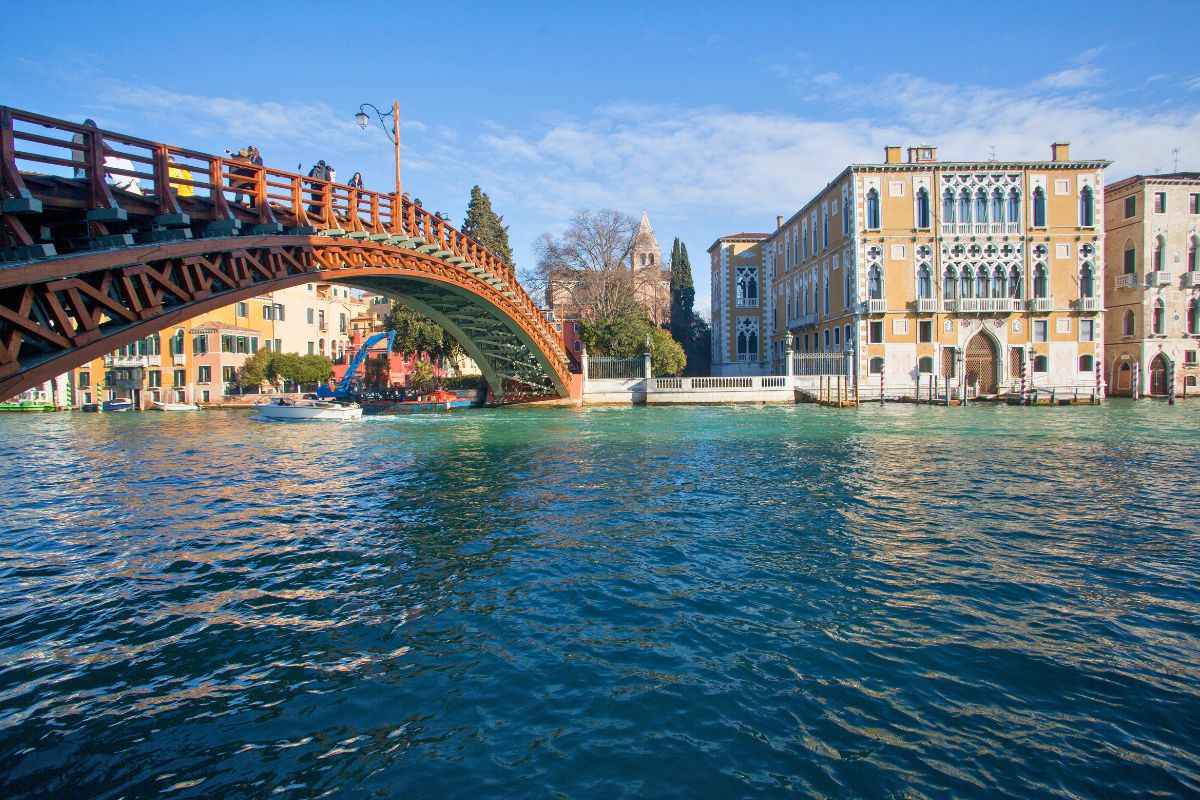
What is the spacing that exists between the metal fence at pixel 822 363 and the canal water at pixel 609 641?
23.5m

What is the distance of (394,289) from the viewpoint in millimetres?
22891

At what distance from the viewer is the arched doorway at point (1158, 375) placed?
3575cm

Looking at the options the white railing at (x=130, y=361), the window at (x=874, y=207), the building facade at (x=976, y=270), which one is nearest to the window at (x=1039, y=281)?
the building facade at (x=976, y=270)

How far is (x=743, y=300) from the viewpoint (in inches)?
2015

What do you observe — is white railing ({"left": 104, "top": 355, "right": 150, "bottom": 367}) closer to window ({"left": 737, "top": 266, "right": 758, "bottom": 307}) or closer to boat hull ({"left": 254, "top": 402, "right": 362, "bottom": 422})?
boat hull ({"left": 254, "top": 402, "right": 362, "bottom": 422})

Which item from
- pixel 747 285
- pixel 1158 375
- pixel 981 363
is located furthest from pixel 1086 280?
pixel 747 285

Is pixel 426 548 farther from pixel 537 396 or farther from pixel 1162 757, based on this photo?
pixel 537 396

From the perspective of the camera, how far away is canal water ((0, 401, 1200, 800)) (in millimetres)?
3236

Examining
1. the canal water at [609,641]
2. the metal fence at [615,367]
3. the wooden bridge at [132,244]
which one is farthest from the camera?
the metal fence at [615,367]

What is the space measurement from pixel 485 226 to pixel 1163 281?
119 feet

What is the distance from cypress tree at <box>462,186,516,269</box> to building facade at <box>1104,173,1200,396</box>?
3344cm

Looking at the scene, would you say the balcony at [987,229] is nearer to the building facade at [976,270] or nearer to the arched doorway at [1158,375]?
the building facade at [976,270]

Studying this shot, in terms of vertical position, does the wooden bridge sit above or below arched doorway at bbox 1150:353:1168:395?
above

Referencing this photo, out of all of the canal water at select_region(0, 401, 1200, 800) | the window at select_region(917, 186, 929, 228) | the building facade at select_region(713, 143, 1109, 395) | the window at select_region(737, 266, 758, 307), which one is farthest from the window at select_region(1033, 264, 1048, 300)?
the canal water at select_region(0, 401, 1200, 800)
